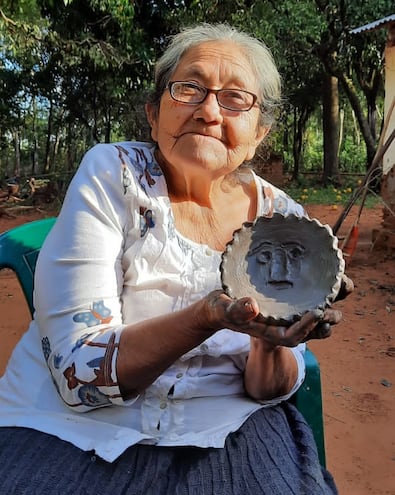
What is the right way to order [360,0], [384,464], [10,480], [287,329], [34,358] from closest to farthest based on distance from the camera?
[287,329], [10,480], [34,358], [384,464], [360,0]

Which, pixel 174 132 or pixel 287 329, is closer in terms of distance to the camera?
pixel 287 329

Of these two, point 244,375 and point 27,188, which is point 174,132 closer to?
point 244,375

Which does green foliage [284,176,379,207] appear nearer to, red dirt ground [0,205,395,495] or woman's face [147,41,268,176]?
red dirt ground [0,205,395,495]

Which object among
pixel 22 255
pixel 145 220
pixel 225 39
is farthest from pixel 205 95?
pixel 22 255

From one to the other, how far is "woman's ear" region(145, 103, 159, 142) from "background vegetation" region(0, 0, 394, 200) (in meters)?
3.37

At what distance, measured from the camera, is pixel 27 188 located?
13.2 metres

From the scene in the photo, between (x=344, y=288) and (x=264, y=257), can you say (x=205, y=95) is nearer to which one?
(x=264, y=257)

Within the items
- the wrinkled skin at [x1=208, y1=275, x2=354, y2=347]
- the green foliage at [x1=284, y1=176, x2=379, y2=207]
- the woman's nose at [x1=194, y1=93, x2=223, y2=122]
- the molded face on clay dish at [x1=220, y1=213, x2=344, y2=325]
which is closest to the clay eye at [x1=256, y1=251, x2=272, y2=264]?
the molded face on clay dish at [x1=220, y1=213, x2=344, y2=325]

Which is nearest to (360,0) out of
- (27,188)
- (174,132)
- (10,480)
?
(27,188)

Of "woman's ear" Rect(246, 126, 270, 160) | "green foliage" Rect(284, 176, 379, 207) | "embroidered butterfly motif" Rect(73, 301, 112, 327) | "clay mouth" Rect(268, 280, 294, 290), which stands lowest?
"green foliage" Rect(284, 176, 379, 207)

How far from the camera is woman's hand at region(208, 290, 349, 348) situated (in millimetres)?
942

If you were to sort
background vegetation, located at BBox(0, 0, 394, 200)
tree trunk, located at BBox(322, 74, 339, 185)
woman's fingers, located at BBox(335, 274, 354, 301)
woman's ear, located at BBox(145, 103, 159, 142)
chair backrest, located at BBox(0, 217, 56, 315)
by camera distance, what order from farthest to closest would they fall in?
tree trunk, located at BBox(322, 74, 339, 185)
background vegetation, located at BBox(0, 0, 394, 200)
chair backrest, located at BBox(0, 217, 56, 315)
woman's ear, located at BBox(145, 103, 159, 142)
woman's fingers, located at BBox(335, 274, 354, 301)

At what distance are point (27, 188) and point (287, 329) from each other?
13.0m

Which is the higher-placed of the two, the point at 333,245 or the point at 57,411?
the point at 333,245
